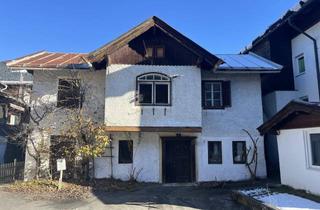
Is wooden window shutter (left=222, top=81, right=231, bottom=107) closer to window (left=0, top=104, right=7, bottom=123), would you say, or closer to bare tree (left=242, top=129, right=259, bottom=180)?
bare tree (left=242, top=129, right=259, bottom=180)

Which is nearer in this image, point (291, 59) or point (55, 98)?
point (55, 98)

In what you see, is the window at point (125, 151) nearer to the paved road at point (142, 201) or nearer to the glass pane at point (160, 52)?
the paved road at point (142, 201)

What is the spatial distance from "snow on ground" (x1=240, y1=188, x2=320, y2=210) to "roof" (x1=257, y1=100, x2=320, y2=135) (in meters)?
2.39

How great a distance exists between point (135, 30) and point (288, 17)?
27.8ft

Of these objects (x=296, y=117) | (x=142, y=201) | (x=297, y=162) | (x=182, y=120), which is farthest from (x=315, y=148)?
(x=142, y=201)

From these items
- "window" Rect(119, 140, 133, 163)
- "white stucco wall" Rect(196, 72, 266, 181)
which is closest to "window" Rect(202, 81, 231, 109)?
"white stucco wall" Rect(196, 72, 266, 181)

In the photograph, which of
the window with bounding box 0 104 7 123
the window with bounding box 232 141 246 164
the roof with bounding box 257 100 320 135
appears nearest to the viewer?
the roof with bounding box 257 100 320 135

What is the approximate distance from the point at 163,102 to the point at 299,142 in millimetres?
6365

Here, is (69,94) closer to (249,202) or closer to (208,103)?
(208,103)

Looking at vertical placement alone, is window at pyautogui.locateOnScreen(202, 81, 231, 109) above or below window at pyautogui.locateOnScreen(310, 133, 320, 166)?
above

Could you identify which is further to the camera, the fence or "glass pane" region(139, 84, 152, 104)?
the fence

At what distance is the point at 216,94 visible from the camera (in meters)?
16.7

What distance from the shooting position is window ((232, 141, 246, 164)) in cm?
1600

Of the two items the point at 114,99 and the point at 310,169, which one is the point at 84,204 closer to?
the point at 114,99
